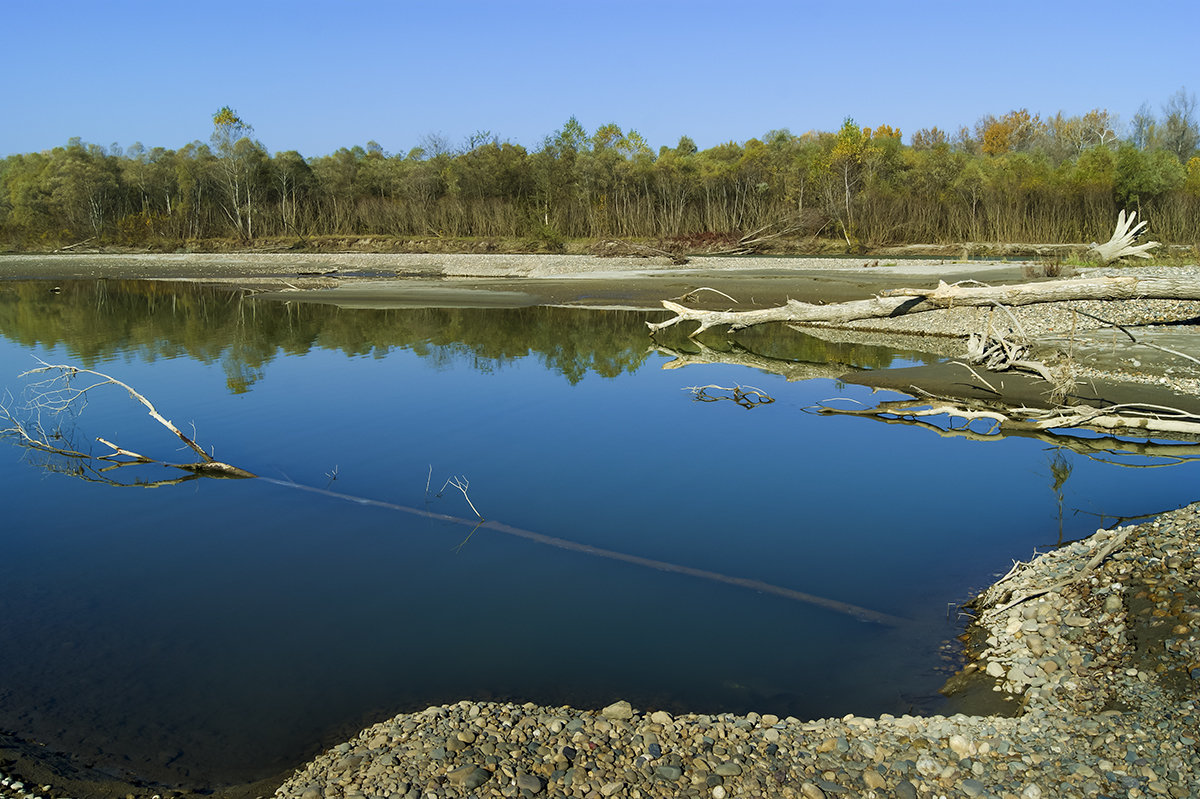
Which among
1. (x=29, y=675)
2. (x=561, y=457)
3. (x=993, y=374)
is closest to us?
(x=29, y=675)

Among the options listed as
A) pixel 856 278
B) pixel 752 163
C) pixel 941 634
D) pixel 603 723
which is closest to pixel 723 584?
pixel 941 634

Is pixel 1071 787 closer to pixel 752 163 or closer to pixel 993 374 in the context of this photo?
pixel 993 374

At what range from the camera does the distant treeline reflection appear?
1905 cm

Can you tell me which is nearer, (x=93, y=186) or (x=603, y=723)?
(x=603, y=723)

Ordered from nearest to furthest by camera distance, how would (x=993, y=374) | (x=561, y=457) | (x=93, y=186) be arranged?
1. (x=561, y=457)
2. (x=993, y=374)
3. (x=93, y=186)

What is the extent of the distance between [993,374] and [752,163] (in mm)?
37336

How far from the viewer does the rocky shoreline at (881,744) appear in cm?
421

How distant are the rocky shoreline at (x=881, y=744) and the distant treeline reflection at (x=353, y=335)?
11.9 m

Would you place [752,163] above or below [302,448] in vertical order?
above

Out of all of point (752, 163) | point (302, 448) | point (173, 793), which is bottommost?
point (173, 793)

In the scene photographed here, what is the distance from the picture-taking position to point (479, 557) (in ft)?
26.6

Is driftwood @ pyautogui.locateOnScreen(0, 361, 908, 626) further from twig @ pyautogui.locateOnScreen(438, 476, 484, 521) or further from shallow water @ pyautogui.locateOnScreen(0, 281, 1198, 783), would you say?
shallow water @ pyautogui.locateOnScreen(0, 281, 1198, 783)

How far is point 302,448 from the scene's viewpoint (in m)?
11.8

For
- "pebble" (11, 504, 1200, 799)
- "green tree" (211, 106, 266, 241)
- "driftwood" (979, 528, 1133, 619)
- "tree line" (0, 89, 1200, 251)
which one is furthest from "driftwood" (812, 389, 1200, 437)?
"green tree" (211, 106, 266, 241)
